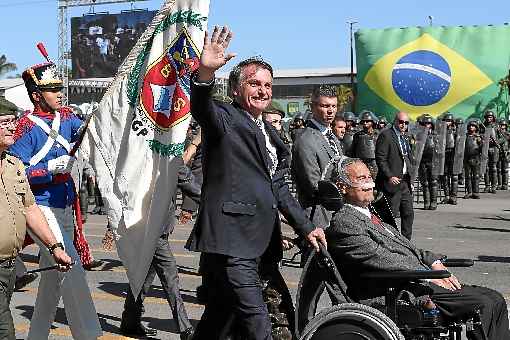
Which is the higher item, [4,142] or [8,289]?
[4,142]

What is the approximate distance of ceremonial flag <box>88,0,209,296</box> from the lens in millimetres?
5531

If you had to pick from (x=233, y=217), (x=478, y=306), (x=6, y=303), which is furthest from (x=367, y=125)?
(x=6, y=303)

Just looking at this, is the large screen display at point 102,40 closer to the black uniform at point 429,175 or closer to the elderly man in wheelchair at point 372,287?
the black uniform at point 429,175

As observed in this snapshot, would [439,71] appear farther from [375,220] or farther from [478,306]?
[478,306]

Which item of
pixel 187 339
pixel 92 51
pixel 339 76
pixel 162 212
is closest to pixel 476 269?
pixel 187 339

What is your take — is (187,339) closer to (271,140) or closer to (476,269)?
(271,140)

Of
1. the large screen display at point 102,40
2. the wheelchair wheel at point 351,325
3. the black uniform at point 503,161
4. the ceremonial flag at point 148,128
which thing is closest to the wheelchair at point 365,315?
the wheelchair wheel at point 351,325

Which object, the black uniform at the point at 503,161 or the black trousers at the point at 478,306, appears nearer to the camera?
the black trousers at the point at 478,306

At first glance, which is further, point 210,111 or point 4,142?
point 4,142

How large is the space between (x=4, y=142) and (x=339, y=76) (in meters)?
71.1

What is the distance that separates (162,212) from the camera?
5531mm

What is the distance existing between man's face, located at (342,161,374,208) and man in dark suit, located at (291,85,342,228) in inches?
27.2

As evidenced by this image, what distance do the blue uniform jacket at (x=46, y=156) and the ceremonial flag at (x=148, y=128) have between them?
448 mm

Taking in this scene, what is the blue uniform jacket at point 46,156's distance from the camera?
19.6 ft
